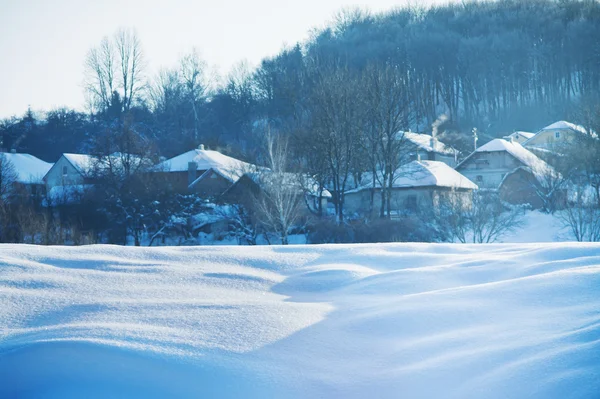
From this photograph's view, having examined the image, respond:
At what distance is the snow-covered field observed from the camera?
3.63m

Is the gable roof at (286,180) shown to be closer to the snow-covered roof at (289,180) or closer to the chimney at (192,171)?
the snow-covered roof at (289,180)

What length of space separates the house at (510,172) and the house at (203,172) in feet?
61.6

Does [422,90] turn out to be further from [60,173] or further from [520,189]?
[60,173]

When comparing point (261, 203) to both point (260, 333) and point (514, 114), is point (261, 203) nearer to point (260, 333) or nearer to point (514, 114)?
point (260, 333)

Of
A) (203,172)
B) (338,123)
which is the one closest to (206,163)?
(203,172)

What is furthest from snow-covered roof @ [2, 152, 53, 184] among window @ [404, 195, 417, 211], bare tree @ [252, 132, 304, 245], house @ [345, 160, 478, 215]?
window @ [404, 195, 417, 211]

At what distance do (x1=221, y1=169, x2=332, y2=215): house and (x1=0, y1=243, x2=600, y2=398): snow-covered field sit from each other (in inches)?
1043

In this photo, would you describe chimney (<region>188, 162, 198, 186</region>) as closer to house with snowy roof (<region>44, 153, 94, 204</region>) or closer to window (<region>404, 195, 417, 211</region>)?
house with snowy roof (<region>44, 153, 94, 204</region>)

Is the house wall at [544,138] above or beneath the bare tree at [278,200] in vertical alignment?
above

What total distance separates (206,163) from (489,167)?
22625 millimetres

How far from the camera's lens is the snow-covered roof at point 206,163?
42.7 m

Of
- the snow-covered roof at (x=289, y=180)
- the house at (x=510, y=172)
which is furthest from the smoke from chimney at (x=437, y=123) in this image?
the snow-covered roof at (x=289, y=180)

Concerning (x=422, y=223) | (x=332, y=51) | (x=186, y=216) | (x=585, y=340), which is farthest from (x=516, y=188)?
(x=585, y=340)

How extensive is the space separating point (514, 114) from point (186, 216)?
153ft
